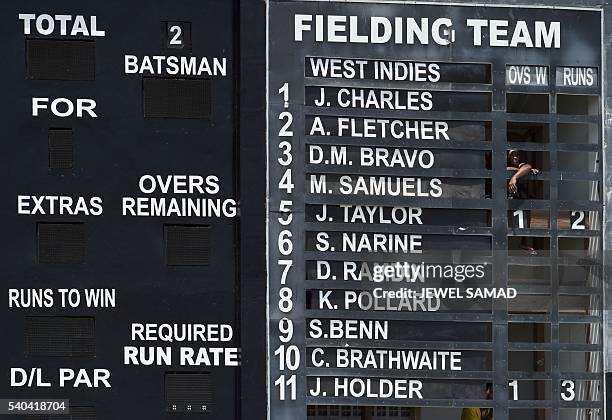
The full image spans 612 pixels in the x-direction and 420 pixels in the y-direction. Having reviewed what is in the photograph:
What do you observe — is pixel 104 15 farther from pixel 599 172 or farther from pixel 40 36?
pixel 599 172

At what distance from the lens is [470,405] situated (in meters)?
10.3

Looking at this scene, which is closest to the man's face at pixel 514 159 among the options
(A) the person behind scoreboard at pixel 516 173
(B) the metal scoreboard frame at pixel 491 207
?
(A) the person behind scoreboard at pixel 516 173

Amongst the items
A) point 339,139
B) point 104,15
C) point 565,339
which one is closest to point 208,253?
point 339,139

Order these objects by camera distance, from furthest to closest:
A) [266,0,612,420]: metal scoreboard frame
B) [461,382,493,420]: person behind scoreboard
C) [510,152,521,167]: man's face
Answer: [510,152,521,167]: man's face → [461,382,493,420]: person behind scoreboard → [266,0,612,420]: metal scoreboard frame

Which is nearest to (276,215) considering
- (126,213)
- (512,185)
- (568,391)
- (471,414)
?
(126,213)

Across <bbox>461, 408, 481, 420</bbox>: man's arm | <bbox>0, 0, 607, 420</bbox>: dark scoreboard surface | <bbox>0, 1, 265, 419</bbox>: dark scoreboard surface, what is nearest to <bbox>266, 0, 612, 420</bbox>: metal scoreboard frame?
<bbox>0, 0, 607, 420</bbox>: dark scoreboard surface

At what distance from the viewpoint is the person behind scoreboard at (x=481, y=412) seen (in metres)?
10.4

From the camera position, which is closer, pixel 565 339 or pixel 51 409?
pixel 51 409

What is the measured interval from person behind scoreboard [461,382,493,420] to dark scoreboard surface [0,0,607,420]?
0.06 m

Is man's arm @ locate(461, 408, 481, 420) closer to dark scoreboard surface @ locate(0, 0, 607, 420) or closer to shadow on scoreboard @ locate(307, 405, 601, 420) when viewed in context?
shadow on scoreboard @ locate(307, 405, 601, 420)

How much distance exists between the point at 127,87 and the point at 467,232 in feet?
10.1

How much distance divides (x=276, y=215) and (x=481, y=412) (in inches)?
Answer: 96.4

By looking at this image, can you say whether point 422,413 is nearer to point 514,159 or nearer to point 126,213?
point 514,159

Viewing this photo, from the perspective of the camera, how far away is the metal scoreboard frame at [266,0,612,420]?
33.5 ft
